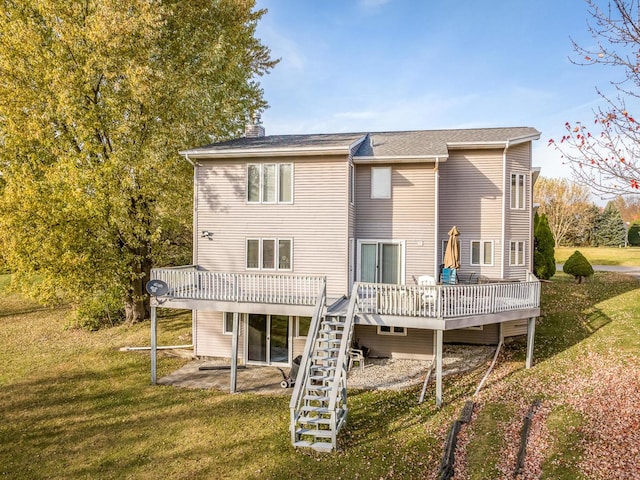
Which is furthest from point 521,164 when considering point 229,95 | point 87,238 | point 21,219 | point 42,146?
point 42,146

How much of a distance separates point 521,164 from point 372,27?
11.2 metres

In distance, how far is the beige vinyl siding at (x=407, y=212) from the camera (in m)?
13.7

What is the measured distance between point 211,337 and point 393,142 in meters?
10.3

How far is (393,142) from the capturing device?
15258mm

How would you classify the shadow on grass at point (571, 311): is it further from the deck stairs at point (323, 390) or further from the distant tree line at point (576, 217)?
the distant tree line at point (576, 217)

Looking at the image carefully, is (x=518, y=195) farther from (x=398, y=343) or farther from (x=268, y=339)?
(x=268, y=339)

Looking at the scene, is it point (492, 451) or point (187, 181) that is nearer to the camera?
point (492, 451)

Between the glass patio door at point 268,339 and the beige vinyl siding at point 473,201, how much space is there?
650cm

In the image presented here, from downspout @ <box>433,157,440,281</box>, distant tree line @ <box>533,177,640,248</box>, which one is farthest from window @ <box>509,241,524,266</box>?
distant tree line @ <box>533,177,640,248</box>

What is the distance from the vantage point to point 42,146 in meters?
16.3

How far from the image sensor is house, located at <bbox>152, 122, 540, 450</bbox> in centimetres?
1300

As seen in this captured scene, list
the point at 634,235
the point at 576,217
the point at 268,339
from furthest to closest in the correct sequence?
the point at 634,235, the point at 576,217, the point at 268,339

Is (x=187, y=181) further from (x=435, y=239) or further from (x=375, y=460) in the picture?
(x=375, y=460)

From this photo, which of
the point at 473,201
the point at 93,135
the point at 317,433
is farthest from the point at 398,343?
the point at 93,135
